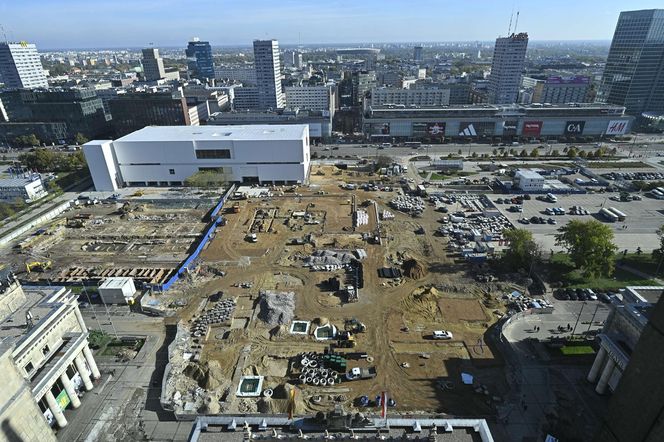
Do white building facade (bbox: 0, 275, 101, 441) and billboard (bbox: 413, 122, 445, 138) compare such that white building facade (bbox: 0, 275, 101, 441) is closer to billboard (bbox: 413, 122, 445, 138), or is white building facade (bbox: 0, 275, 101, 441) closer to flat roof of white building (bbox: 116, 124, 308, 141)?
flat roof of white building (bbox: 116, 124, 308, 141)

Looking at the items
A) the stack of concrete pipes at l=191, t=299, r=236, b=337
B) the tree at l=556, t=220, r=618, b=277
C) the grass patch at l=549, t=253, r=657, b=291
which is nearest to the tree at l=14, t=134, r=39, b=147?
the stack of concrete pipes at l=191, t=299, r=236, b=337

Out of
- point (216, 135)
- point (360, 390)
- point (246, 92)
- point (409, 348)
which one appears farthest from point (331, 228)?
point (246, 92)

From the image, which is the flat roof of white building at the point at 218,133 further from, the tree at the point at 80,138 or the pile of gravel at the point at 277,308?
the pile of gravel at the point at 277,308

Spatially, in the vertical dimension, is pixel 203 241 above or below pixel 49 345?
below

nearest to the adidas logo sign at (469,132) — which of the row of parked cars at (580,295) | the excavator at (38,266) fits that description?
the row of parked cars at (580,295)

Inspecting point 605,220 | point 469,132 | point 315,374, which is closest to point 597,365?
point 315,374

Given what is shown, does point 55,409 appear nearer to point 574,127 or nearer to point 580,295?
point 580,295

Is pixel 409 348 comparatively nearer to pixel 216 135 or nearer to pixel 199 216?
pixel 199 216
